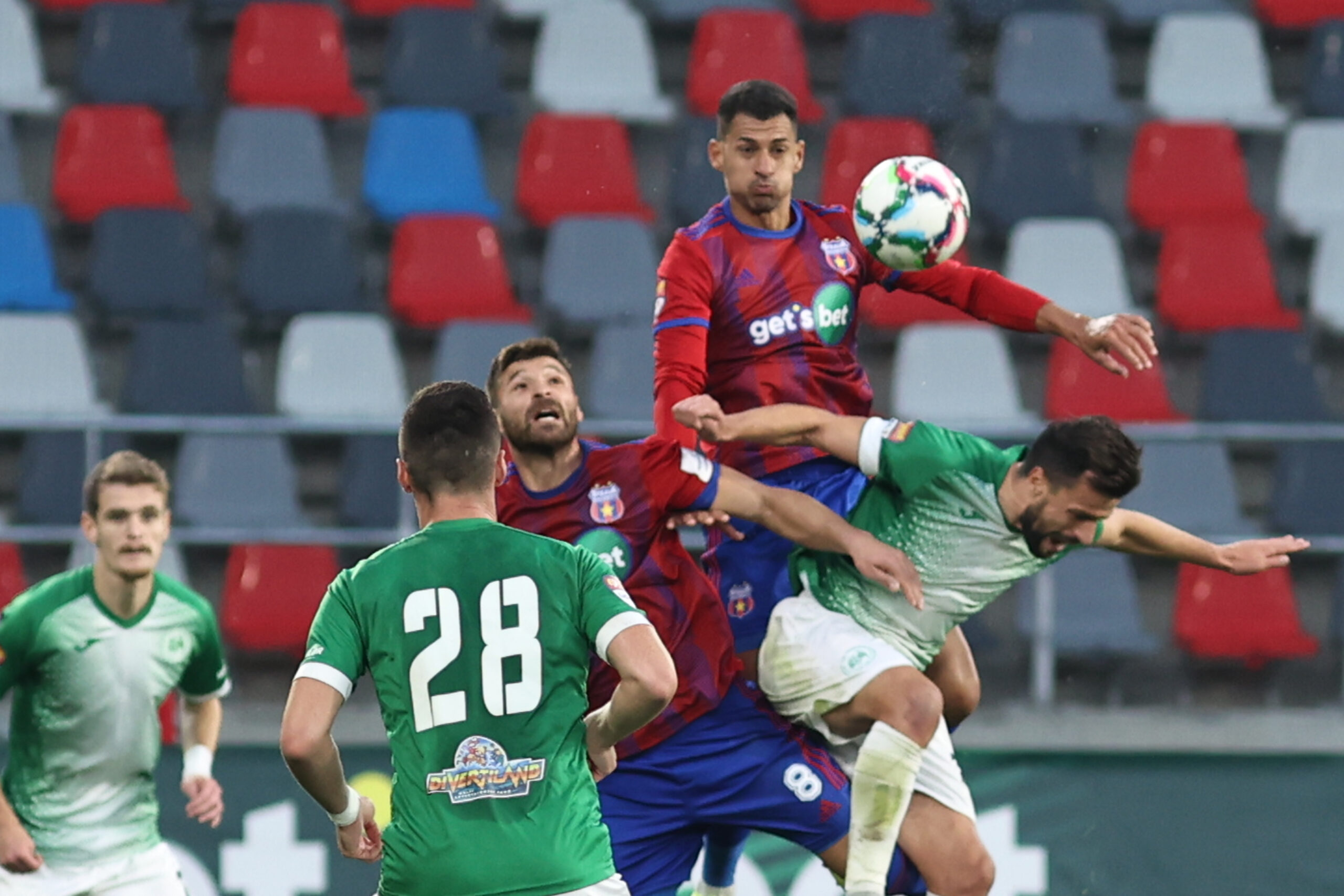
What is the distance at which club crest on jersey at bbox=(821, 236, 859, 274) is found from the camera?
4.94m

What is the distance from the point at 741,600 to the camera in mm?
5004

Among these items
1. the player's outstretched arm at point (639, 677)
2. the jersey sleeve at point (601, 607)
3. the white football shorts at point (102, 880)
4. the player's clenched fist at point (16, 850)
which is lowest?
the white football shorts at point (102, 880)

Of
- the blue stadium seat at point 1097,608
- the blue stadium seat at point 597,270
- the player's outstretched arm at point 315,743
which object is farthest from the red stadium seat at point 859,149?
the player's outstretched arm at point 315,743

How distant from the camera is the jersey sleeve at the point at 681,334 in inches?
187

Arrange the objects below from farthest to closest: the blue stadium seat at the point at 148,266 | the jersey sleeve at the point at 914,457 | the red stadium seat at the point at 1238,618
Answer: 1. the blue stadium seat at the point at 148,266
2. the red stadium seat at the point at 1238,618
3. the jersey sleeve at the point at 914,457

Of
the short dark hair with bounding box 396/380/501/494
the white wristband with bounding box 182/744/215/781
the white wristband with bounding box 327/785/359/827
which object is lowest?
the white wristband with bounding box 182/744/215/781

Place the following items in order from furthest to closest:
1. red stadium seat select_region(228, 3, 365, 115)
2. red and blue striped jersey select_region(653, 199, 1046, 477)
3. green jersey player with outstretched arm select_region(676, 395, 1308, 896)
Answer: red stadium seat select_region(228, 3, 365, 115)
red and blue striped jersey select_region(653, 199, 1046, 477)
green jersey player with outstretched arm select_region(676, 395, 1308, 896)

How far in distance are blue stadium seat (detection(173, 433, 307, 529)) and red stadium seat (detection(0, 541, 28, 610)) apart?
2.04 ft

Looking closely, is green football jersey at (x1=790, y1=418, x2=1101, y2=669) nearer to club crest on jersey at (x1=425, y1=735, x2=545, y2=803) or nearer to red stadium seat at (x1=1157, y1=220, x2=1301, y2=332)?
club crest on jersey at (x1=425, y1=735, x2=545, y2=803)

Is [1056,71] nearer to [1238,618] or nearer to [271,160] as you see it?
[1238,618]

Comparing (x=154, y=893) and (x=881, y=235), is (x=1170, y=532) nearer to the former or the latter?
(x=881, y=235)

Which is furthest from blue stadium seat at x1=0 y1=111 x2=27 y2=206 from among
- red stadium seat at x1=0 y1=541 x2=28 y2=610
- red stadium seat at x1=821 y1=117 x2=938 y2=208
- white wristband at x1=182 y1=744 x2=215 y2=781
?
white wristband at x1=182 y1=744 x2=215 y2=781

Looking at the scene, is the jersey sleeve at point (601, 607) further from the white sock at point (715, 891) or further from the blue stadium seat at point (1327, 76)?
the blue stadium seat at point (1327, 76)

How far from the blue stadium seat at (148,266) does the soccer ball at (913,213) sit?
4346 millimetres
